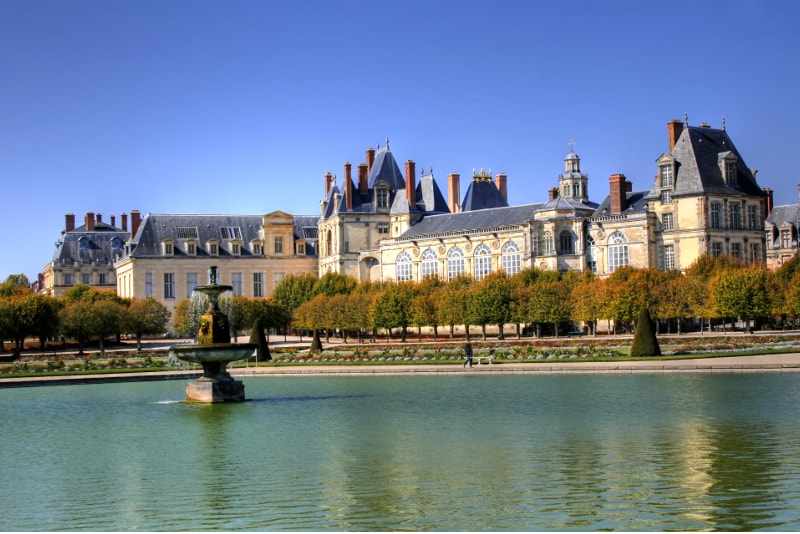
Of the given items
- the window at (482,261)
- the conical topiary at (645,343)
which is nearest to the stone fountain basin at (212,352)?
the conical topiary at (645,343)

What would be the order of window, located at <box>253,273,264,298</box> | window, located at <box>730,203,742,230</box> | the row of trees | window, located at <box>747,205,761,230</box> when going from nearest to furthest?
the row of trees, window, located at <box>730,203,742,230</box>, window, located at <box>747,205,761,230</box>, window, located at <box>253,273,264,298</box>

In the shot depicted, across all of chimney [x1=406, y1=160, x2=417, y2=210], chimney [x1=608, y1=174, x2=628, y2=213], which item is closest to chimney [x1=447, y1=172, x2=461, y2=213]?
chimney [x1=406, y1=160, x2=417, y2=210]

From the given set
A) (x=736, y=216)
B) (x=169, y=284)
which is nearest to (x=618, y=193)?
(x=736, y=216)

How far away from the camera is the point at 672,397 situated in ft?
79.8

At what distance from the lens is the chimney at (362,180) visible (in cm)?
7825

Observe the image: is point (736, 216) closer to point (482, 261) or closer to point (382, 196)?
point (482, 261)

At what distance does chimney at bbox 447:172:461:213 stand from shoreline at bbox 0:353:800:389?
40.9 meters

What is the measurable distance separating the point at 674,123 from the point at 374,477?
49.2m

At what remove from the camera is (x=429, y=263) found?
70.8m

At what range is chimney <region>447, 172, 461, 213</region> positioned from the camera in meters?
77.8

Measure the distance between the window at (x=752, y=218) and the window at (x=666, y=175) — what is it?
4484mm

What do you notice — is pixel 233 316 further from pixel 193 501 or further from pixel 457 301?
pixel 193 501

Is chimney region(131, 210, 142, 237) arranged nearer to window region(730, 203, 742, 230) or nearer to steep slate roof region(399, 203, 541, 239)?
steep slate roof region(399, 203, 541, 239)

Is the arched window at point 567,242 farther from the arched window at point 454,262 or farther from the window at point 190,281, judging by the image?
the window at point 190,281
